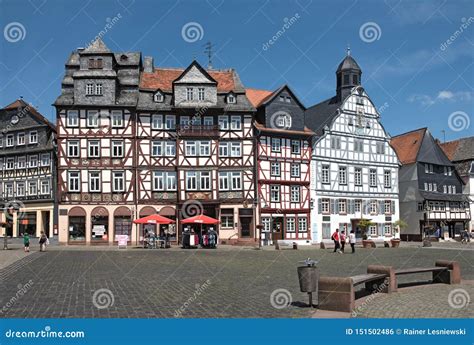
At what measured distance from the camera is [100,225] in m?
41.8

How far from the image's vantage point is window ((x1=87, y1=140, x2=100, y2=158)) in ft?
137

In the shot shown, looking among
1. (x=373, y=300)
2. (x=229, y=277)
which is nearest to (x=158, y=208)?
(x=229, y=277)

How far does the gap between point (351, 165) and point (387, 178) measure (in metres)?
4.67

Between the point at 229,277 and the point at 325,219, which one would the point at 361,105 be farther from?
the point at 229,277

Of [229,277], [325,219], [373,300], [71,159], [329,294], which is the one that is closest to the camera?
[329,294]

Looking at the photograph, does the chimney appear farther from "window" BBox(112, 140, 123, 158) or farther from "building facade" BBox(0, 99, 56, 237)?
"building facade" BBox(0, 99, 56, 237)

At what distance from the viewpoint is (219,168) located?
42.7 metres

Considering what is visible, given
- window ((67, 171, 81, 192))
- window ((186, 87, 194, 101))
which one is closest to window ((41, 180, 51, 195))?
window ((67, 171, 81, 192))

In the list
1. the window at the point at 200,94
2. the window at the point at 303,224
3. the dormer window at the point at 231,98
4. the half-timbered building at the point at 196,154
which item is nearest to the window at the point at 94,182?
the half-timbered building at the point at 196,154

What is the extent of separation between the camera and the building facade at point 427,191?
54.4 meters

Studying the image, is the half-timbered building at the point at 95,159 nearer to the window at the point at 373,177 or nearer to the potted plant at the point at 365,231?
the potted plant at the point at 365,231

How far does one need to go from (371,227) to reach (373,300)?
4041cm

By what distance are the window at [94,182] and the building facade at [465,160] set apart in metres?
39.8

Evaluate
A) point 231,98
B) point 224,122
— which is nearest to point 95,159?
point 224,122
